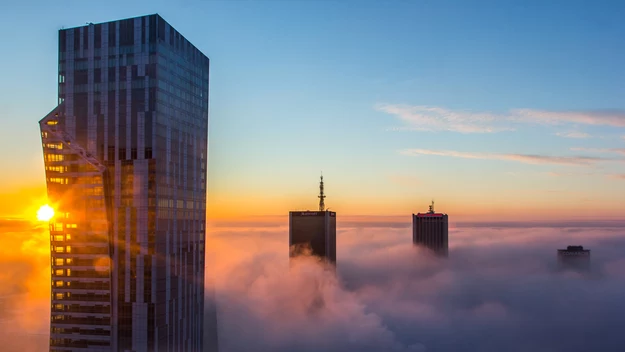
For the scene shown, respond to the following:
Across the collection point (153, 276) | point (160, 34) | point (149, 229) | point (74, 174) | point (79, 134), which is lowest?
point (153, 276)

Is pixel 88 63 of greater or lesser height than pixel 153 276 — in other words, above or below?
above

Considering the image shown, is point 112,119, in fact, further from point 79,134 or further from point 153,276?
point 153,276

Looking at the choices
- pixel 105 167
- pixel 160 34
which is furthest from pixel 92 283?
pixel 160 34

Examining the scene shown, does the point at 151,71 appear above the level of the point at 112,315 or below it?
above

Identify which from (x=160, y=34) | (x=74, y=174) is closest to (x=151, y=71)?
(x=160, y=34)

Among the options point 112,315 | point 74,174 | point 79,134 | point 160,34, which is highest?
point 160,34

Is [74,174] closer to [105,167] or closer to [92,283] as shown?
[105,167]
